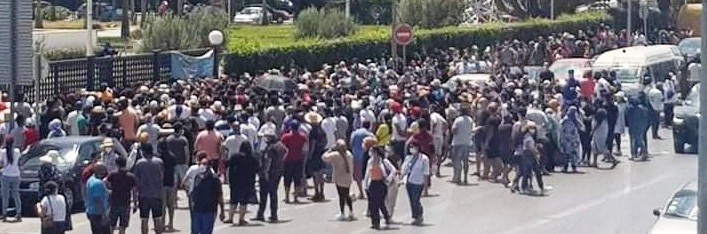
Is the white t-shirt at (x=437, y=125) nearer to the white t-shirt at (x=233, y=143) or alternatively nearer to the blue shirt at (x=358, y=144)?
the blue shirt at (x=358, y=144)

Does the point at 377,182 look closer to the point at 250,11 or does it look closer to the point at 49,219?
the point at 49,219

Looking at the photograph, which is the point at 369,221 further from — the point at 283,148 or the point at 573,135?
the point at 573,135

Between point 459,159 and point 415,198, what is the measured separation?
16.7ft

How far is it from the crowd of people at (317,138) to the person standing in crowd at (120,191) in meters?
0.02

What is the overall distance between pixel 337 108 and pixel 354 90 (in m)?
4.98

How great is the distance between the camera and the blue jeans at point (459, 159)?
94.7ft

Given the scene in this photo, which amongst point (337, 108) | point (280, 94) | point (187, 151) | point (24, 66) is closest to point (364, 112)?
point (337, 108)

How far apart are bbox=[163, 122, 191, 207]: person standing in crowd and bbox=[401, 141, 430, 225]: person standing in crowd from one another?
122 inches

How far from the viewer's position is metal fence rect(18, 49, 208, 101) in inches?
1444

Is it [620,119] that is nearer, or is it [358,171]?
[358,171]

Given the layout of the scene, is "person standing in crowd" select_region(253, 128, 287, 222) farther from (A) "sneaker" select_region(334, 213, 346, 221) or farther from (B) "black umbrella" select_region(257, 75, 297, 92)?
(B) "black umbrella" select_region(257, 75, 297, 92)

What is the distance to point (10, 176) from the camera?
2406 cm

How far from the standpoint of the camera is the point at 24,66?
22.8 metres

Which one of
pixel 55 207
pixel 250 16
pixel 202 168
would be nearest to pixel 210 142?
pixel 202 168
